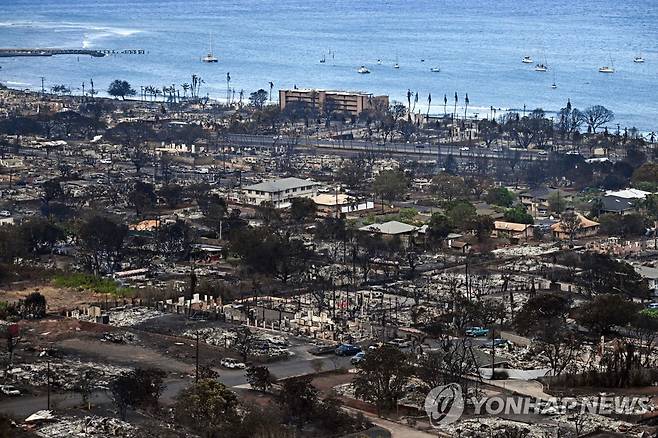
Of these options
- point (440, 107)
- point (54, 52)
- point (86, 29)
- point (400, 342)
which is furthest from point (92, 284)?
point (86, 29)

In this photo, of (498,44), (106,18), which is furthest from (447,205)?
(106,18)

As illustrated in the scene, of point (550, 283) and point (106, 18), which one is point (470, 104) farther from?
point (106, 18)

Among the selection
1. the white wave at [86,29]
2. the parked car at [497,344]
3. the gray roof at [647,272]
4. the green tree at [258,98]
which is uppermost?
the white wave at [86,29]

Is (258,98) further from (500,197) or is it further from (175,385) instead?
(175,385)

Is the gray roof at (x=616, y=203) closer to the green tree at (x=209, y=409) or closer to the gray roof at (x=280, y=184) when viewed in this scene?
the gray roof at (x=280, y=184)

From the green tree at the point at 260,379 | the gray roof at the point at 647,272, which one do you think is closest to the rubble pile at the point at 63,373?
the green tree at the point at 260,379
